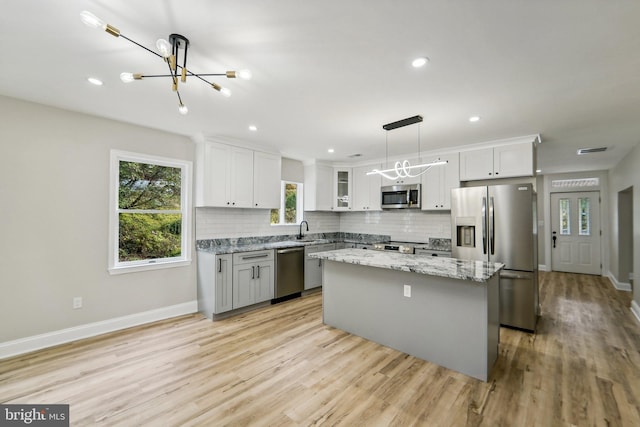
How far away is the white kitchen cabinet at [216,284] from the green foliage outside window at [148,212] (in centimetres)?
56

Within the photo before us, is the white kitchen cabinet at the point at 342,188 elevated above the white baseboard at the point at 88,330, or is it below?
above

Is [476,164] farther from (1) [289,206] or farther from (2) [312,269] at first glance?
(1) [289,206]

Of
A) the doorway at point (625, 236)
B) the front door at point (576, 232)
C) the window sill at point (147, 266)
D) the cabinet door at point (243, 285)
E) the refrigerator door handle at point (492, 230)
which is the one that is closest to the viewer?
the window sill at point (147, 266)

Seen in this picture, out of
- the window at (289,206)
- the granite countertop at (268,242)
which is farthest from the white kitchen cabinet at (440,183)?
the window at (289,206)

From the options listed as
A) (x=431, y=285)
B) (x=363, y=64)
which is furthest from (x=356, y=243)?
(x=363, y=64)

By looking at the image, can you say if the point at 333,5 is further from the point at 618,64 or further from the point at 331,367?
the point at 331,367

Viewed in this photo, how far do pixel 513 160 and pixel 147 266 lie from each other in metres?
5.20

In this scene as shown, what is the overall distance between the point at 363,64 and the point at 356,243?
13.1ft

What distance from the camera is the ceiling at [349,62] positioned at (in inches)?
63.5

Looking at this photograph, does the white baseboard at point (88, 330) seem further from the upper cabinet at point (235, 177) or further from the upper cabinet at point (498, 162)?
the upper cabinet at point (498, 162)

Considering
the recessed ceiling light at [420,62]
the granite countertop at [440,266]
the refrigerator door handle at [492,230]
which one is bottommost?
the granite countertop at [440,266]

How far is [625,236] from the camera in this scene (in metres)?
5.55

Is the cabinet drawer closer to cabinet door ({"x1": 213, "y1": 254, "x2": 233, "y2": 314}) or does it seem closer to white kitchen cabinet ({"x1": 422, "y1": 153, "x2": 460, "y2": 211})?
cabinet door ({"x1": 213, "y1": 254, "x2": 233, "y2": 314})

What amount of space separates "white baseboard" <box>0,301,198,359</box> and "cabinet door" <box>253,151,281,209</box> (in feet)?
6.12
